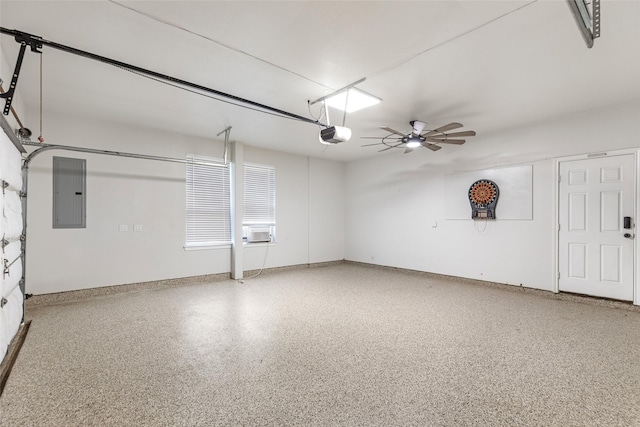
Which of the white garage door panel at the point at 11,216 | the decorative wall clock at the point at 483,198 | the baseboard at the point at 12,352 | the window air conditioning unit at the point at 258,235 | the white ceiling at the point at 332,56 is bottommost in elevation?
the baseboard at the point at 12,352

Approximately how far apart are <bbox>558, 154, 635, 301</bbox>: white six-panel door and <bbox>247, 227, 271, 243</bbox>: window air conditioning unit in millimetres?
5573

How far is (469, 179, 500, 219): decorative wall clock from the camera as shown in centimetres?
546

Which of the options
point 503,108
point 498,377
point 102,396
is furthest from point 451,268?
point 102,396

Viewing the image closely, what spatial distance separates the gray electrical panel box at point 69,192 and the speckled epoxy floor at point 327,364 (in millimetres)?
1279

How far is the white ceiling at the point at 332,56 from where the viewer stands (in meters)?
2.32

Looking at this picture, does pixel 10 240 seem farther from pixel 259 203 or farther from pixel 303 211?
pixel 303 211

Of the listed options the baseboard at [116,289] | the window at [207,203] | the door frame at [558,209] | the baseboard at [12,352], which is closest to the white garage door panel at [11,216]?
the baseboard at [12,352]

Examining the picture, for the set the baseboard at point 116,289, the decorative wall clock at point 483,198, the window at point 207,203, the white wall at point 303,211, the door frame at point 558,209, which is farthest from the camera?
the white wall at point 303,211

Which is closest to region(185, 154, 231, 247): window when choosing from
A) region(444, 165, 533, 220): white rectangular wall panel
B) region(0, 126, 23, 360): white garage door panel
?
region(0, 126, 23, 360): white garage door panel

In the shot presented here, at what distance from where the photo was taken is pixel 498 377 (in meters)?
2.35

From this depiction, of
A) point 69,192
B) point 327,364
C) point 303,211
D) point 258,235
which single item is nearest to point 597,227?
point 327,364

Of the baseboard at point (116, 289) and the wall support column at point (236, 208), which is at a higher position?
the wall support column at point (236, 208)

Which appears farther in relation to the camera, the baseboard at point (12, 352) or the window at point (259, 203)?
the window at point (259, 203)

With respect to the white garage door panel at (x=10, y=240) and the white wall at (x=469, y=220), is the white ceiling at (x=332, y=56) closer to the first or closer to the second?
the white wall at (x=469, y=220)
